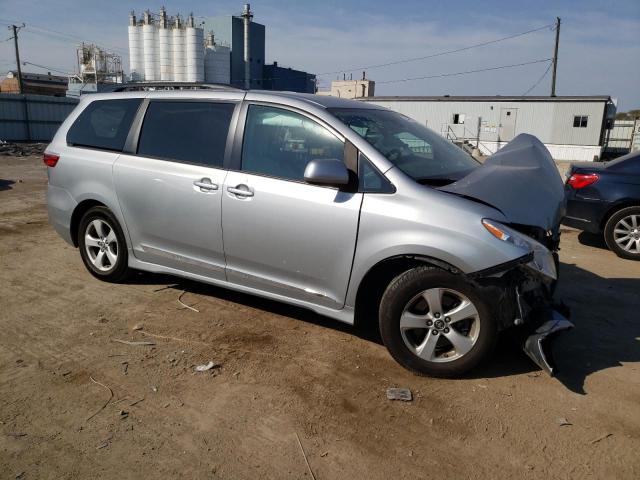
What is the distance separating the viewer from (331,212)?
11.4ft

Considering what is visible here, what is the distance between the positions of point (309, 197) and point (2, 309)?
2913 millimetres

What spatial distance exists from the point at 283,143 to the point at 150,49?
47920mm

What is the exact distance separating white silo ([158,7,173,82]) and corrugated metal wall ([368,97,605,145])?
22.9m

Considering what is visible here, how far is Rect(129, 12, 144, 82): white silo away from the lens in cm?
4641

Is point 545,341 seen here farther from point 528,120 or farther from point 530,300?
point 528,120

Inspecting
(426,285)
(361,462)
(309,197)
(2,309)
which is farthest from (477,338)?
(2,309)

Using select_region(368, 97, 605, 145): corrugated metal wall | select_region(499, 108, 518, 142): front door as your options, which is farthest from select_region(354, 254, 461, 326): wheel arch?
select_region(499, 108, 518, 142): front door

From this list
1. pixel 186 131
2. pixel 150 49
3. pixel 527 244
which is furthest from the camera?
pixel 150 49

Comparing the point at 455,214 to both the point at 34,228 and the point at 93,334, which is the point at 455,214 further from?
the point at 34,228

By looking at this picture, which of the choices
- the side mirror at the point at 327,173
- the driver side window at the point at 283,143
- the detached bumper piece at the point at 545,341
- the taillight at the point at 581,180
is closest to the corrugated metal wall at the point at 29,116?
the driver side window at the point at 283,143

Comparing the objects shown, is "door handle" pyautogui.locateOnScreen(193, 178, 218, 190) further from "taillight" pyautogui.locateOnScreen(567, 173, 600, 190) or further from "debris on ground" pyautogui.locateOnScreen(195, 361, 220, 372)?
"taillight" pyautogui.locateOnScreen(567, 173, 600, 190)

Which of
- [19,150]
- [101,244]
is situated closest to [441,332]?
[101,244]

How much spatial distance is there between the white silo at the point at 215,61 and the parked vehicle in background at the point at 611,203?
1772 inches

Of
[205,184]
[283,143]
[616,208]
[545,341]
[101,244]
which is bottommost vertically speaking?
[545,341]
